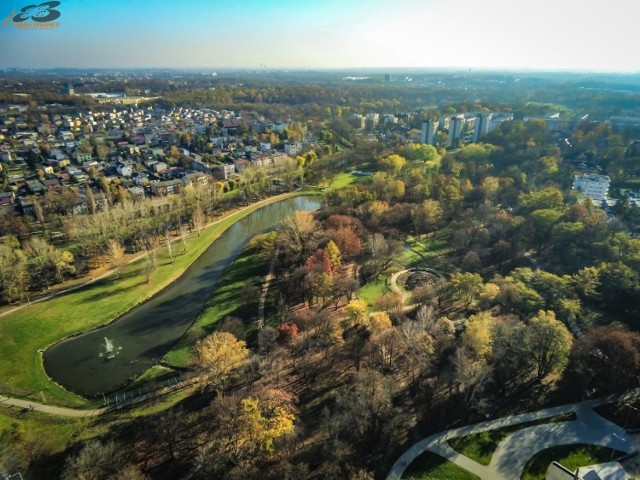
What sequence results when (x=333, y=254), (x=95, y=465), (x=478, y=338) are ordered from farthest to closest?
1. (x=333, y=254)
2. (x=478, y=338)
3. (x=95, y=465)

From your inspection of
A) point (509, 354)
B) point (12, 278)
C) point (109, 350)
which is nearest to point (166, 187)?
point (12, 278)

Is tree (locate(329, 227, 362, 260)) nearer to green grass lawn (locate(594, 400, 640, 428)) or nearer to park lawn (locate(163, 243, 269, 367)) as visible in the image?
park lawn (locate(163, 243, 269, 367))

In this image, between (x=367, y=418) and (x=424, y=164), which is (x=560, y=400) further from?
(x=424, y=164)

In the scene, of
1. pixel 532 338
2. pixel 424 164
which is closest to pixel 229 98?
pixel 424 164

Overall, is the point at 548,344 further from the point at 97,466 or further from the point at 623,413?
the point at 97,466

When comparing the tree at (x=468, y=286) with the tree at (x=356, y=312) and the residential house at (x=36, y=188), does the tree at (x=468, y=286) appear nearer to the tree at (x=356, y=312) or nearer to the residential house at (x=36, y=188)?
the tree at (x=356, y=312)

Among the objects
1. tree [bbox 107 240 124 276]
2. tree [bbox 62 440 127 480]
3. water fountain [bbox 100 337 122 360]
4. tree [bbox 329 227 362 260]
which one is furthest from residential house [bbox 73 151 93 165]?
tree [bbox 62 440 127 480]
